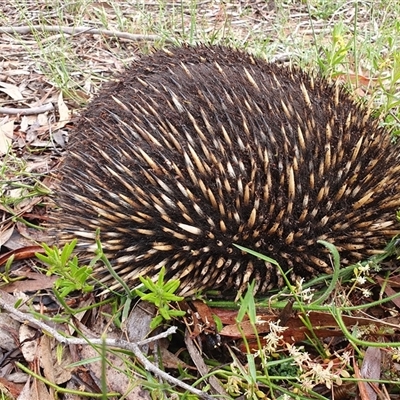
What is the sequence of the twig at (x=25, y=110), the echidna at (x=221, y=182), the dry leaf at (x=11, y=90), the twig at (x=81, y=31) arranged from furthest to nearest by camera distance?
the twig at (x=81, y=31), the dry leaf at (x=11, y=90), the twig at (x=25, y=110), the echidna at (x=221, y=182)

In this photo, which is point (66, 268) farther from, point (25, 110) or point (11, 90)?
point (11, 90)

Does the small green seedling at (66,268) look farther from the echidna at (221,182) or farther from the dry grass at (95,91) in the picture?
the echidna at (221,182)

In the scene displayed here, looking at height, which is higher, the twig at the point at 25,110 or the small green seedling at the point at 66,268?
the small green seedling at the point at 66,268

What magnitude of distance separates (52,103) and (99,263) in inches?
54.8

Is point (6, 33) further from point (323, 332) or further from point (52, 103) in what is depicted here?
point (323, 332)

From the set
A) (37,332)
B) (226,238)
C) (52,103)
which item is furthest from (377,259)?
(52,103)

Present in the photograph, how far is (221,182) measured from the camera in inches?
67.7

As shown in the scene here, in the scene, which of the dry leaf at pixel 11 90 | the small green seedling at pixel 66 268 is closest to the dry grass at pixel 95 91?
the dry leaf at pixel 11 90

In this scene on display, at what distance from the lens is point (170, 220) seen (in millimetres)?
1725

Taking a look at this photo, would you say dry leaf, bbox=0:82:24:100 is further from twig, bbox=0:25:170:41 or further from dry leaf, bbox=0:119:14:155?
twig, bbox=0:25:170:41

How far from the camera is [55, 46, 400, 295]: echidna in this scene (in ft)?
5.67

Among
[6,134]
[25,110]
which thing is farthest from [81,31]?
[6,134]

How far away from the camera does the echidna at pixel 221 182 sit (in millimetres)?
1729

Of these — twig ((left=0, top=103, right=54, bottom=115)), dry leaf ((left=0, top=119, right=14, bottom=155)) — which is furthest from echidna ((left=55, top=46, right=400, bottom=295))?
twig ((left=0, top=103, right=54, bottom=115))
